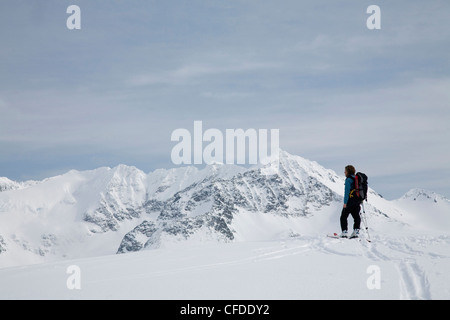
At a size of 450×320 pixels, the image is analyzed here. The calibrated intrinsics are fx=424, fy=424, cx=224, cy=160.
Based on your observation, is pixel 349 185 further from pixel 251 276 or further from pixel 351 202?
pixel 251 276

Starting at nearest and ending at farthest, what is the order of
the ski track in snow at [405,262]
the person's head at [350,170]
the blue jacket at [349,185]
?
the ski track in snow at [405,262] → the blue jacket at [349,185] → the person's head at [350,170]

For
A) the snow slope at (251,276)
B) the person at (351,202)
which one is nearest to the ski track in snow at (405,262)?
the snow slope at (251,276)

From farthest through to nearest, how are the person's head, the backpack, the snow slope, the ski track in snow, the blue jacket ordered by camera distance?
the person's head < the blue jacket < the backpack < the snow slope < the ski track in snow

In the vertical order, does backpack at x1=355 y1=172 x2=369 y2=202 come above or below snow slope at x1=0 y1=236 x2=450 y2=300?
above

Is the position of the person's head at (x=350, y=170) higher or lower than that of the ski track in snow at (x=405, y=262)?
higher

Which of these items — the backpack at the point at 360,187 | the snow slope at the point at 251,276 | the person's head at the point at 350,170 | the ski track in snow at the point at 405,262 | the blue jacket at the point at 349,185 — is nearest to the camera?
the ski track in snow at the point at 405,262

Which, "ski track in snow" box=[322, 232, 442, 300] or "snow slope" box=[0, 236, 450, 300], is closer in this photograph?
"ski track in snow" box=[322, 232, 442, 300]

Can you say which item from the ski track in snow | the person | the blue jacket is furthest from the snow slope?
the blue jacket

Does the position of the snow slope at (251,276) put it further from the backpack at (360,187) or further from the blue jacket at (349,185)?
the blue jacket at (349,185)

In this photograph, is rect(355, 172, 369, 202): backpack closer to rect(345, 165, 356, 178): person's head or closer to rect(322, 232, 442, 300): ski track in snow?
rect(345, 165, 356, 178): person's head

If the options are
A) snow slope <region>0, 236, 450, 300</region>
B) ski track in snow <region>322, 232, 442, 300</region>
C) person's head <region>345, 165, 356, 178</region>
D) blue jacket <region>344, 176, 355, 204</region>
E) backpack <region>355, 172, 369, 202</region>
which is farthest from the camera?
person's head <region>345, 165, 356, 178</region>
